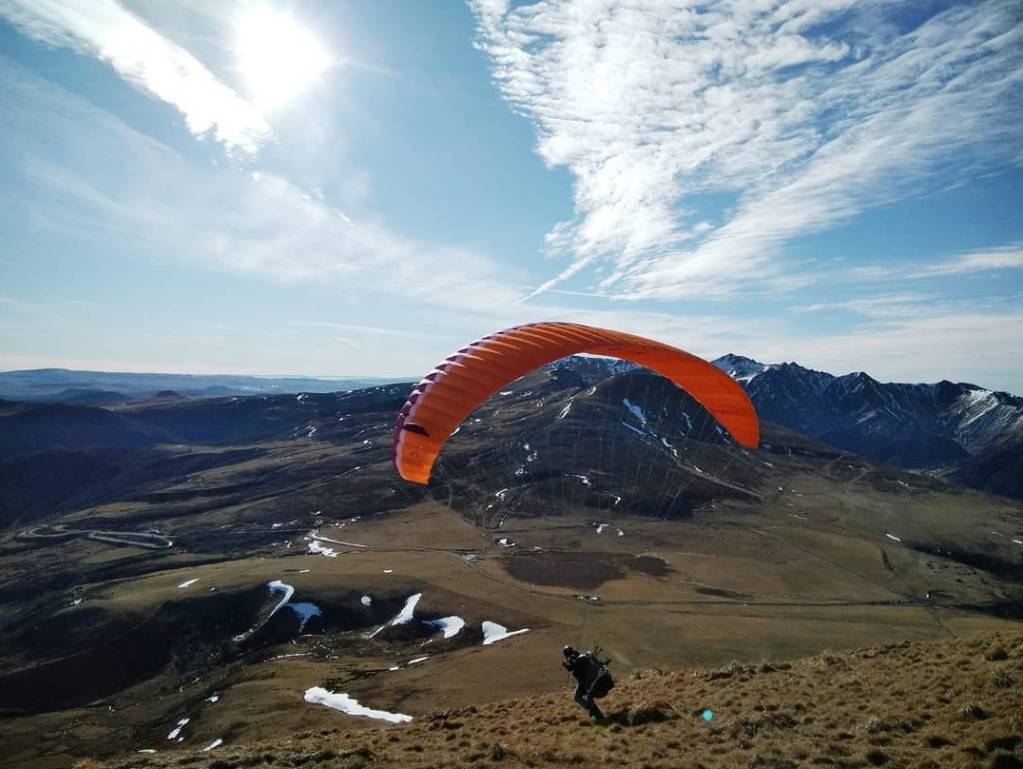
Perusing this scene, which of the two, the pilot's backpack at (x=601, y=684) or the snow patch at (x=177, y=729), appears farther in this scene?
the snow patch at (x=177, y=729)

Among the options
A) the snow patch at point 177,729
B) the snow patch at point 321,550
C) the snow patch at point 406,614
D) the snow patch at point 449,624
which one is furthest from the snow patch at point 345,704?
the snow patch at point 321,550

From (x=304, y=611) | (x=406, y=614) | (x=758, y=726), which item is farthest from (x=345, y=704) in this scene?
(x=304, y=611)

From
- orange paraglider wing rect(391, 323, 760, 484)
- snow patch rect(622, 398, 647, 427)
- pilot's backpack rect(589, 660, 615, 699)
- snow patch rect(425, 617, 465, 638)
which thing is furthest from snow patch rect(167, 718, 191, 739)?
snow patch rect(622, 398, 647, 427)

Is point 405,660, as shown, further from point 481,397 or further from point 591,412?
point 591,412

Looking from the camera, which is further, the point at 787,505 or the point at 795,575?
the point at 787,505

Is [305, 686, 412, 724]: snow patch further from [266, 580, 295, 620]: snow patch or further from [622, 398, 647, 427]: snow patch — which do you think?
[622, 398, 647, 427]: snow patch

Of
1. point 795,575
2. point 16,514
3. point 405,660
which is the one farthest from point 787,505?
point 16,514

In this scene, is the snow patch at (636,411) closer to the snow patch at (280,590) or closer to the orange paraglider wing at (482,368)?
the snow patch at (280,590)
